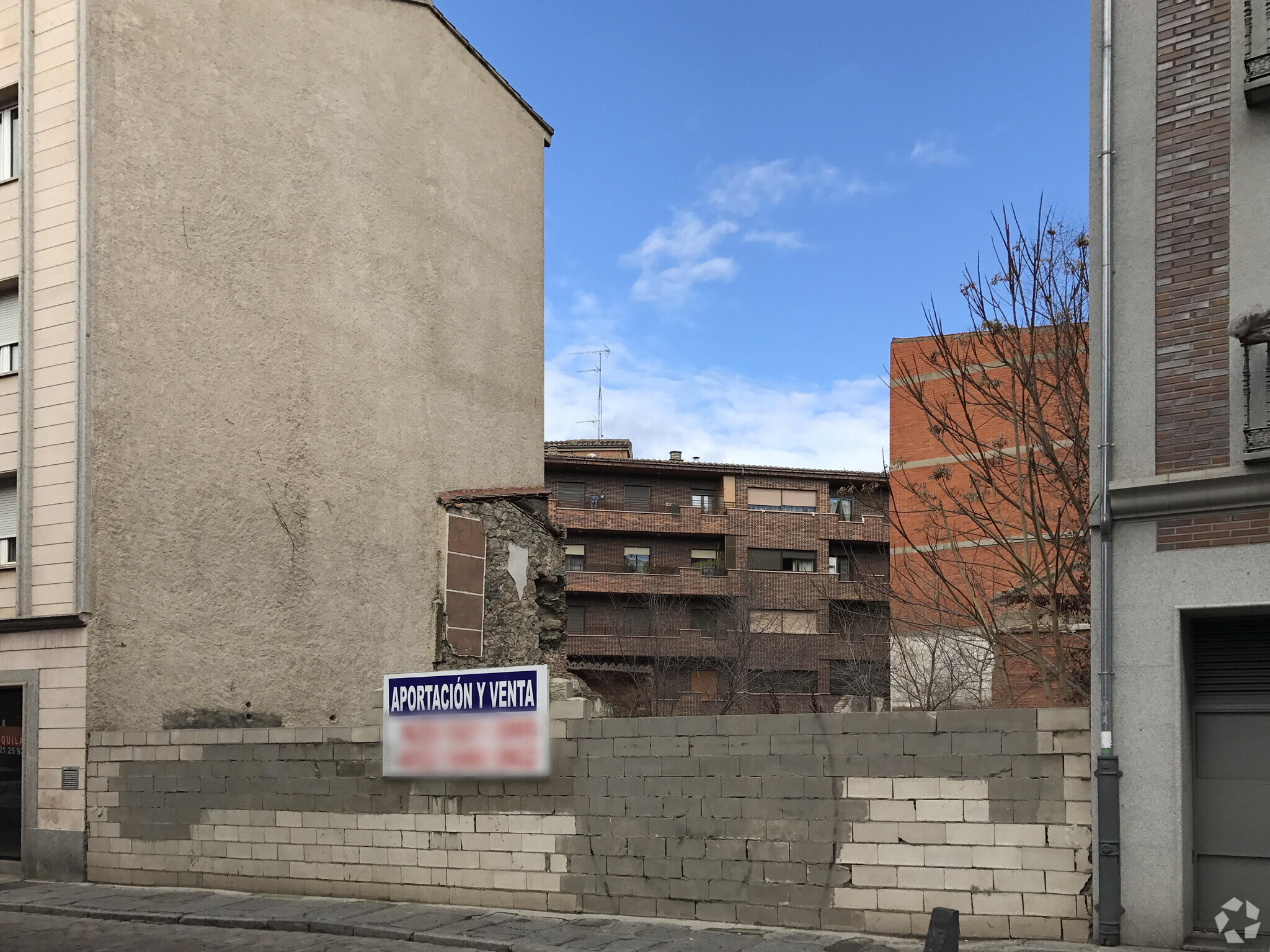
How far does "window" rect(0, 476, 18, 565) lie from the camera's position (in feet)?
48.3

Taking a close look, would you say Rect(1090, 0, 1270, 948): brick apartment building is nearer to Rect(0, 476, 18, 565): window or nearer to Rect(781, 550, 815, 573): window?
Rect(0, 476, 18, 565): window

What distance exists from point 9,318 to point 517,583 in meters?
8.08

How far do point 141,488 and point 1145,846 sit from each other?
11.7 m

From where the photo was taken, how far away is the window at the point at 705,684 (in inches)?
1975

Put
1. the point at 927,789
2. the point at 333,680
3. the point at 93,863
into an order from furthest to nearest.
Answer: the point at 333,680, the point at 93,863, the point at 927,789

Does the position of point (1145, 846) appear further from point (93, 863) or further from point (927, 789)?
point (93, 863)

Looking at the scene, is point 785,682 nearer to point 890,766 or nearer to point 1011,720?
point 890,766

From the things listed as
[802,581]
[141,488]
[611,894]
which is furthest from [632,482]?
[611,894]

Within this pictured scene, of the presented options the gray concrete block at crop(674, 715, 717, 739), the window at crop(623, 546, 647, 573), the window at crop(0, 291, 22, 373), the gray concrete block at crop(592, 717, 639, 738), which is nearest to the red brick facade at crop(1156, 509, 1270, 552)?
the gray concrete block at crop(674, 715, 717, 739)

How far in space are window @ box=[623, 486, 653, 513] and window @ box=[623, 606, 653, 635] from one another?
4.72m

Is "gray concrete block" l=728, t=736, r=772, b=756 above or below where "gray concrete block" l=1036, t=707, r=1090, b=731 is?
below

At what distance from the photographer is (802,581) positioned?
173 ft

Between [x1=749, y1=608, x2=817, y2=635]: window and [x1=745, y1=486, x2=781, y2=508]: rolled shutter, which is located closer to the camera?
[x1=749, y1=608, x2=817, y2=635]: window

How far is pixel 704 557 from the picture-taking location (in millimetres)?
53719
